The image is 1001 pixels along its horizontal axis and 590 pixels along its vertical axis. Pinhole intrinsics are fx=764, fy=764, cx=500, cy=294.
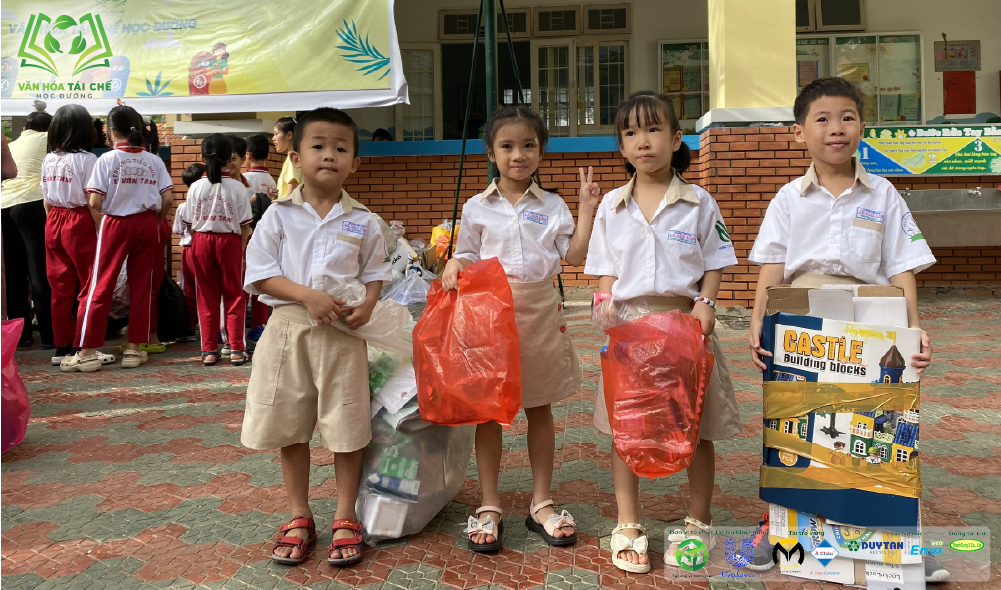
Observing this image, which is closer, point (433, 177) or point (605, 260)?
point (605, 260)

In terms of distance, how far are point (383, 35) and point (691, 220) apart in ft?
15.7

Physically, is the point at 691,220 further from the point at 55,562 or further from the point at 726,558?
the point at 55,562

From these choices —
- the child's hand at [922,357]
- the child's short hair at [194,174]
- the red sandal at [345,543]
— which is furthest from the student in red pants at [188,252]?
the child's hand at [922,357]

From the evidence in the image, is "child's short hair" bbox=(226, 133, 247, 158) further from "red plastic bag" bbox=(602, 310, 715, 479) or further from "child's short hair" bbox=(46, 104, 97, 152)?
"red plastic bag" bbox=(602, 310, 715, 479)

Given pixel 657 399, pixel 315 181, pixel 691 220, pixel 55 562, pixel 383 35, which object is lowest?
pixel 55 562

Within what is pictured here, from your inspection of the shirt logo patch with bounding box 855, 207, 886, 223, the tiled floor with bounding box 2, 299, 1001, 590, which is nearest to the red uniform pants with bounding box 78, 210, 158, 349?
the tiled floor with bounding box 2, 299, 1001, 590

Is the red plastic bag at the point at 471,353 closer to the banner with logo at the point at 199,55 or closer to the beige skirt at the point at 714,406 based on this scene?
the beige skirt at the point at 714,406

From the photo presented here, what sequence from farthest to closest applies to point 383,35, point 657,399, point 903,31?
1. point 903,31
2. point 383,35
3. point 657,399

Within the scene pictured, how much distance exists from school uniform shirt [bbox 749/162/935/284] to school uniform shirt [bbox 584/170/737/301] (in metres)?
0.23

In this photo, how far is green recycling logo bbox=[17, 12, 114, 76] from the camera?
23.3 feet

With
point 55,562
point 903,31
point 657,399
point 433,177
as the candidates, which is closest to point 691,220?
point 657,399

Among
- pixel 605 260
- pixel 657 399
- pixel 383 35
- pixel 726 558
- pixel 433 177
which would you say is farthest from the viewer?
pixel 433 177

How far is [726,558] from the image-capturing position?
2426 mm

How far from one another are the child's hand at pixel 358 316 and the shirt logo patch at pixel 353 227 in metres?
0.26
